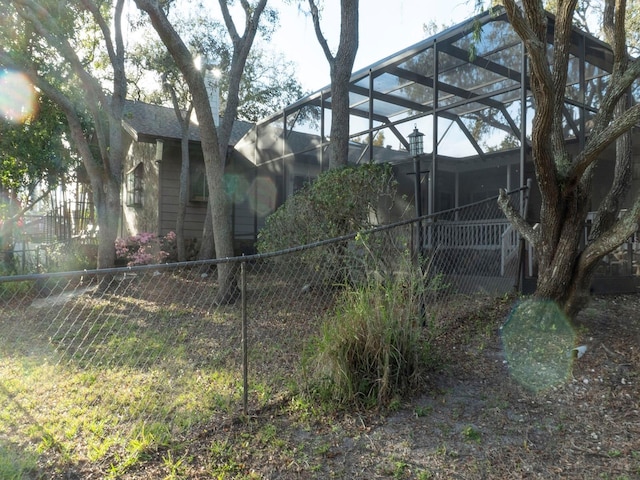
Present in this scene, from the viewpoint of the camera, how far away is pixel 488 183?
326 inches

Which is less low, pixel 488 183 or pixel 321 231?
pixel 488 183

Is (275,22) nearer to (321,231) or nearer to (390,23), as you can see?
(390,23)

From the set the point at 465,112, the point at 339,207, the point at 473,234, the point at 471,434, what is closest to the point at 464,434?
the point at 471,434

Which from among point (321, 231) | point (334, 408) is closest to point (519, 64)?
point (321, 231)

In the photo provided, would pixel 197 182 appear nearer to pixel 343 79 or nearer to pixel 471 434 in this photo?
pixel 343 79

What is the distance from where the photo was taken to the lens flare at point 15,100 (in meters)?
11.1

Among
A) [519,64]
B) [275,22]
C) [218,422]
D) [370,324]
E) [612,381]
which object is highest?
[275,22]

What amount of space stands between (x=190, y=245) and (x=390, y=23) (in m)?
8.14

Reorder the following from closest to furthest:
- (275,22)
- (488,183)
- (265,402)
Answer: (265,402) < (488,183) < (275,22)

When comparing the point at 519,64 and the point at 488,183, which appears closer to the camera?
the point at 519,64

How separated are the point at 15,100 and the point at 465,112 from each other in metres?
11.1

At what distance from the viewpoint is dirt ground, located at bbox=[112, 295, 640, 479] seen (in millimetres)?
2584

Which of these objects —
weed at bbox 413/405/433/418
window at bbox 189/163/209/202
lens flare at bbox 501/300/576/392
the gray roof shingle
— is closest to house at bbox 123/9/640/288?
the gray roof shingle

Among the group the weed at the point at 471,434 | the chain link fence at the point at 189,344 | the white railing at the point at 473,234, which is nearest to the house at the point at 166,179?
the chain link fence at the point at 189,344
